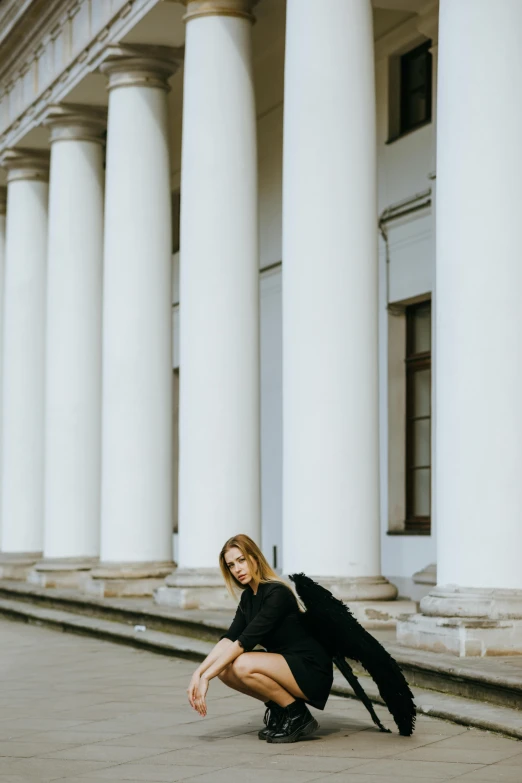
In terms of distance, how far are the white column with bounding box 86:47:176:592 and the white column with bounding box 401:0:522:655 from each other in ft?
28.1

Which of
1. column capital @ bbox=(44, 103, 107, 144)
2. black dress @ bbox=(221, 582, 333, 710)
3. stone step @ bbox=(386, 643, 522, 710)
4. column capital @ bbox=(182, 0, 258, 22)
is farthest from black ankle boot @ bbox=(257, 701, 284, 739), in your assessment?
column capital @ bbox=(44, 103, 107, 144)

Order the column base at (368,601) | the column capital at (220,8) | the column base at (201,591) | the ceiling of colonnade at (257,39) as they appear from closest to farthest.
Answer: the column base at (368,601), the column base at (201,591), the column capital at (220,8), the ceiling of colonnade at (257,39)

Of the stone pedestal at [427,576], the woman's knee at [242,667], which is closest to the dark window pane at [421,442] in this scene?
the stone pedestal at [427,576]

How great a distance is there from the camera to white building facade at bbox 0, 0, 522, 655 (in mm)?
12312

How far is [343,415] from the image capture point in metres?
14.7

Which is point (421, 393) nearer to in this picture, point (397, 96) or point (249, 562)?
point (397, 96)

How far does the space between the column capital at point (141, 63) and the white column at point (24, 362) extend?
6.26 m

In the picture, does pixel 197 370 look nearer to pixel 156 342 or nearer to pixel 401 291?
pixel 156 342

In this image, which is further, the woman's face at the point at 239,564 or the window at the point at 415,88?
the window at the point at 415,88

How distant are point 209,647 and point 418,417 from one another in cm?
733

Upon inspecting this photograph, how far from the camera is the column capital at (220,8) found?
17781mm

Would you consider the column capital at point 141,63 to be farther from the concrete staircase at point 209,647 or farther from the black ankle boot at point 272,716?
the black ankle boot at point 272,716

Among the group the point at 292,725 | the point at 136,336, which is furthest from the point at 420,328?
the point at 292,725

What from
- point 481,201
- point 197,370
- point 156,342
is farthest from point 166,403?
point 481,201
